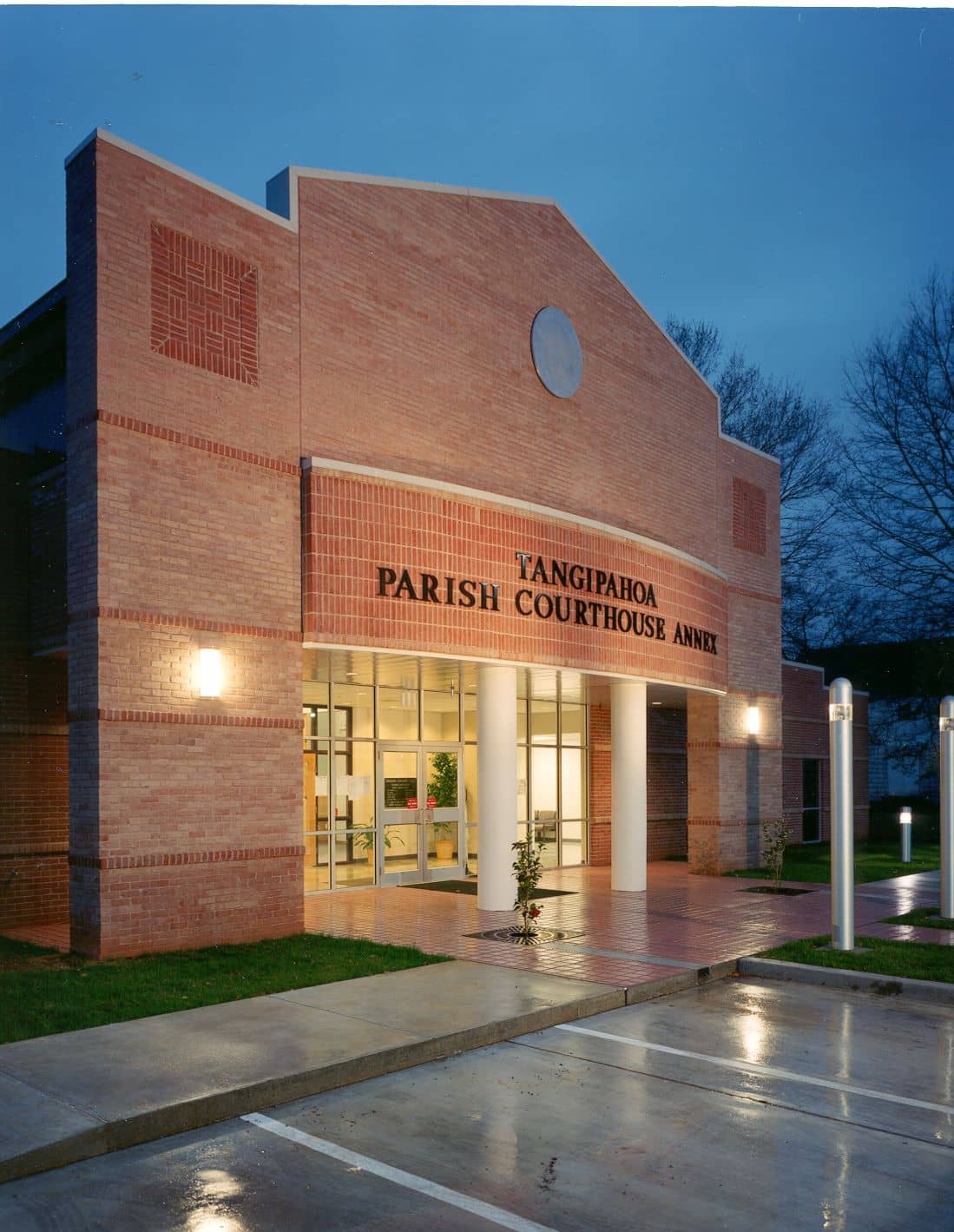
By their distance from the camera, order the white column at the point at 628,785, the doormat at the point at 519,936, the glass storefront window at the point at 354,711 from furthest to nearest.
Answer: the glass storefront window at the point at 354,711 → the white column at the point at 628,785 → the doormat at the point at 519,936

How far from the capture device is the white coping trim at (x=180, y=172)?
37.8ft

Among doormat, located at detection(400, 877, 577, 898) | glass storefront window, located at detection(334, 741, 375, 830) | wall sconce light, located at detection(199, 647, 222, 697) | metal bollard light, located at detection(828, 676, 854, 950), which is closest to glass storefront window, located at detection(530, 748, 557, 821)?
doormat, located at detection(400, 877, 577, 898)

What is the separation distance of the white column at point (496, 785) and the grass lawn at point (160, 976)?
2904 millimetres

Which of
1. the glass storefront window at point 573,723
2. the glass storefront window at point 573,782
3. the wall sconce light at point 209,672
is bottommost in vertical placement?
the glass storefront window at point 573,782

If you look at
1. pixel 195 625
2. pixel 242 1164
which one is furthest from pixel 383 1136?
pixel 195 625

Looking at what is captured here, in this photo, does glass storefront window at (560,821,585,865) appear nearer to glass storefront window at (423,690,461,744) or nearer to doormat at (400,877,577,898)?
doormat at (400,877,577,898)

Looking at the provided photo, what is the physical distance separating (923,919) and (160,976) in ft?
31.9

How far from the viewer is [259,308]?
12.9 meters

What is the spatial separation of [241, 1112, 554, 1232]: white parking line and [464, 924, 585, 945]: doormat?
19.7 feet

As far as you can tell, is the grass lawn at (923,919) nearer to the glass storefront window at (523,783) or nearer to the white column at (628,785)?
the white column at (628,785)

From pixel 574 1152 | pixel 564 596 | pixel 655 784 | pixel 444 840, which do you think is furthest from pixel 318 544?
pixel 655 784

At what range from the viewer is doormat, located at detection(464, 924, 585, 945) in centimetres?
1254

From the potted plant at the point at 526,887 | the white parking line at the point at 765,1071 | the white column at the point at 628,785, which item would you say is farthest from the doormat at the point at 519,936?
the white column at the point at 628,785

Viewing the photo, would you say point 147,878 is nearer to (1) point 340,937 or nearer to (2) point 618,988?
(1) point 340,937
